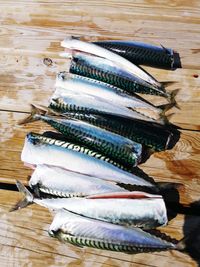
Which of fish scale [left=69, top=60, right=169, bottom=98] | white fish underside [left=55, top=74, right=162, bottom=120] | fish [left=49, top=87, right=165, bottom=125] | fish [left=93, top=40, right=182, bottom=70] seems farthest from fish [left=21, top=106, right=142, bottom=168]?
fish [left=93, top=40, right=182, bottom=70]

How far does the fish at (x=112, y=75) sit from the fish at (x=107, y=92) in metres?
0.07

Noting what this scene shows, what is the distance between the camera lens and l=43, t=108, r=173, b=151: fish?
2934 millimetres

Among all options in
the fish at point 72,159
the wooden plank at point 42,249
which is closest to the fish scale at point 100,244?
the wooden plank at point 42,249

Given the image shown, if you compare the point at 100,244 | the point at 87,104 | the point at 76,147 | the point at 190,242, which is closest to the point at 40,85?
the point at 87,104

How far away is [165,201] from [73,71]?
3.74 feet

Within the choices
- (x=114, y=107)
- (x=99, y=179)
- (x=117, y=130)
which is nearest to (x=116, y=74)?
(x=114, y=107)

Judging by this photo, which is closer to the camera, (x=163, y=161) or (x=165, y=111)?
(x=163, y=161)

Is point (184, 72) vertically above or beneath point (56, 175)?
above

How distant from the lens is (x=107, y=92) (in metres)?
3.17

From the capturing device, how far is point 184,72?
3.36m

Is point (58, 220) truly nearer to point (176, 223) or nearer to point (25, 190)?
point (25, 190)

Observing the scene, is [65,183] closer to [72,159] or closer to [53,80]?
[72,159]

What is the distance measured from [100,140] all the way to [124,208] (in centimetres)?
50

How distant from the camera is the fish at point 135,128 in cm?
293
